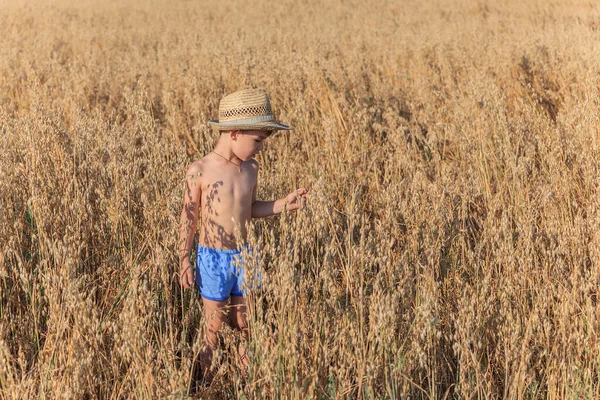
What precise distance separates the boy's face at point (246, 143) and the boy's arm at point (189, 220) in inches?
6.6

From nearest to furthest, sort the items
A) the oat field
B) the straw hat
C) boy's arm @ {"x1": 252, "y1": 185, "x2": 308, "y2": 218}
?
the oat field < the straw hat < boy's arm @ {"x1": 252, "y1": 185, "x2": 308, "y2": 218}

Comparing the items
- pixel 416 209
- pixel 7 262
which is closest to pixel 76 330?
pixel 7 262

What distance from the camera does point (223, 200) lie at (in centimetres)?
198

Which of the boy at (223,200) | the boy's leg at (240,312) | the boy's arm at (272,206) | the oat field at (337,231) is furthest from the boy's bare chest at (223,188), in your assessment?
the boy's leg at (240,312)

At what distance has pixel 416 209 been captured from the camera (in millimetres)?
2586

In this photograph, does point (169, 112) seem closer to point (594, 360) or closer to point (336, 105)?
point (336, 105)

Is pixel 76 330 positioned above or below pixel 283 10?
below

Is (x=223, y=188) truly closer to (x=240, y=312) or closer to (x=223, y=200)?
(x=223, y=200)

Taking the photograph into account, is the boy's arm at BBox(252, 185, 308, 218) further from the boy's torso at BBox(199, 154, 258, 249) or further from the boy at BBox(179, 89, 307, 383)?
the boy's torso at BBox(199, 154, 258, 249)

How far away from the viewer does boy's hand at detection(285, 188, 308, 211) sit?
1.99 meters

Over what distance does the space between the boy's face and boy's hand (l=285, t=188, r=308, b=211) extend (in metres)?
0.23

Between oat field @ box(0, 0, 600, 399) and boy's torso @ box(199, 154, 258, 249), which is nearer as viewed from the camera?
oat field @ box(0, 0, 600, 399)

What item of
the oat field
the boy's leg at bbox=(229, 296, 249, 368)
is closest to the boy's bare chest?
the oat field

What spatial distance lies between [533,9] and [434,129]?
9346 millimetres
